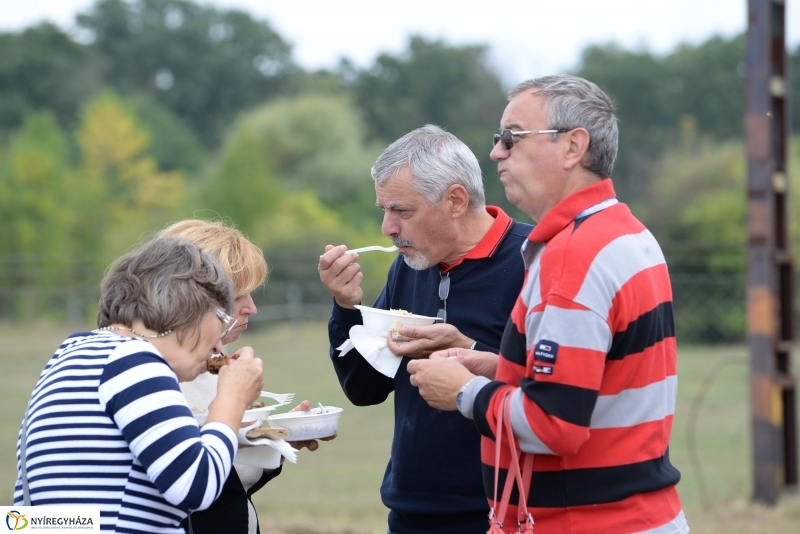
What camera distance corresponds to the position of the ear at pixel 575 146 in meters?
2.29

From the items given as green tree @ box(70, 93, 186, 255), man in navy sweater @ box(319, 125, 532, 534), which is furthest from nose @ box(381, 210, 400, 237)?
green tree @ box(70, 93, 186, 255)

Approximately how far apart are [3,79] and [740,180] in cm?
4557

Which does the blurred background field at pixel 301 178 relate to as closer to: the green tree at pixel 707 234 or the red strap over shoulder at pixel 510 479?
the green tree at pixel 707 234

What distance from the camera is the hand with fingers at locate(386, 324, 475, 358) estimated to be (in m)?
2.79

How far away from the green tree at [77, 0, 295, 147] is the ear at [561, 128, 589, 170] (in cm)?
5945

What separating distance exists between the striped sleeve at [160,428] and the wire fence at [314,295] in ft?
72.6

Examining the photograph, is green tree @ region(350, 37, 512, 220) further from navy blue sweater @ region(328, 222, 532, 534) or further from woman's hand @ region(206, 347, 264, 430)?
woman's hand @ region(206, 347, 264, 430)

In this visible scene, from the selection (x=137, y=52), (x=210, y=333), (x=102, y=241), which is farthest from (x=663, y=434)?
(x=137, y=52)

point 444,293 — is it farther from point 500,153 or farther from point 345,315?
point 500,153

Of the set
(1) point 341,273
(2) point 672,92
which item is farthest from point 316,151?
(1) point 341,273

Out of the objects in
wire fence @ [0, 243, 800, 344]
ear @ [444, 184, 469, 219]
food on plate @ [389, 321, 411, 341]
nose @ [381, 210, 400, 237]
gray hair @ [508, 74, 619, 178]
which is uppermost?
gray hair @ [508, 74, 619, 178]

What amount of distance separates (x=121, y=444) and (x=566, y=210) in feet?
4.18

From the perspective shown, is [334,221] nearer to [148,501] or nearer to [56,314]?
[56,314]

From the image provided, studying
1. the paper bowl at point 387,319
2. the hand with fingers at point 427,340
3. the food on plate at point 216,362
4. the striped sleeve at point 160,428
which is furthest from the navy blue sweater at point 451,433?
the striped sleeve at point 160,428
